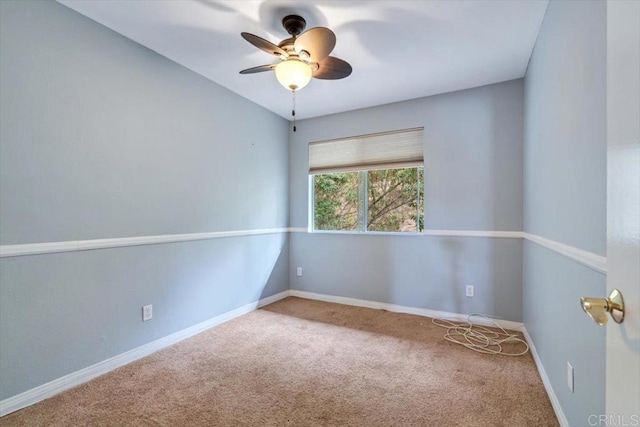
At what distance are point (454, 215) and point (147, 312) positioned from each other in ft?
9.76

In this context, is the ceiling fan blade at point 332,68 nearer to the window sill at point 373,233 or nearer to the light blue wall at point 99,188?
the light blue wall at point 99,188

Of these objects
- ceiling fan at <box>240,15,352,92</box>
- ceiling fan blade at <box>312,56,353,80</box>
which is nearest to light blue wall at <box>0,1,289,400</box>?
ceiling fan at <box>240,15,352,92</box>

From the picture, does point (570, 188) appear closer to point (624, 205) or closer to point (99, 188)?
point (624, 205)

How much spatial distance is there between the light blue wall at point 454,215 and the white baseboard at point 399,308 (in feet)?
0.18

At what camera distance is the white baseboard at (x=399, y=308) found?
2.79 metres

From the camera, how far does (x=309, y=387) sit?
185 centimetres

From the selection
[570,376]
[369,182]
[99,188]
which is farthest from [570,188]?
[99,188]

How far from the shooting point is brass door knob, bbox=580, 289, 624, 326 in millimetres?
542

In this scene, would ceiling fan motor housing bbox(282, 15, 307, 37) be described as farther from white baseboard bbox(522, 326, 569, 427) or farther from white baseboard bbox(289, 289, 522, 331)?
white baseboard bbox(289, 289, 522, 331)

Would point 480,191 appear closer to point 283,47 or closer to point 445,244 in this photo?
point 445,244

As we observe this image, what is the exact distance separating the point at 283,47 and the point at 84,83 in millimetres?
1346

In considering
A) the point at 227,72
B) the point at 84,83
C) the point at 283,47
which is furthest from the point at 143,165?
the point at 283,47

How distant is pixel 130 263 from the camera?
7.13ft

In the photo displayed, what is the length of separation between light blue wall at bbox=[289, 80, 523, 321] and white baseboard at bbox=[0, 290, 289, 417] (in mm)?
1649
